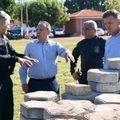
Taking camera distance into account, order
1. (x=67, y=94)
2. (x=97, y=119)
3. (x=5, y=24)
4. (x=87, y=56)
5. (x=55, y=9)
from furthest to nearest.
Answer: (x=55, y=9), (x=87, y=56), (x=5, y=24), (x=67, y=94), (x=97, y=119)

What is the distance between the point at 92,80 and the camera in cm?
462

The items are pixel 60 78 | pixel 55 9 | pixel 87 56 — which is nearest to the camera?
pixel 87 56

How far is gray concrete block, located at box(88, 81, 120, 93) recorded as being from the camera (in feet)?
14.8

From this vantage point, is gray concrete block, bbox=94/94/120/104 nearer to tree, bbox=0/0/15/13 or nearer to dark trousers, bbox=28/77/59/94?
dark trousers, bbox=28/77/59/94

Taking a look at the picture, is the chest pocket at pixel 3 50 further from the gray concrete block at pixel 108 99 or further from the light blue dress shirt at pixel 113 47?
the gray concrete block at pixel 108 99

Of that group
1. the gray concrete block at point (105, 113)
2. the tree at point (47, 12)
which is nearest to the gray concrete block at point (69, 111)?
the gray concrete block at point (105, 113)

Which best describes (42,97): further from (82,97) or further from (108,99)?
(108,99)

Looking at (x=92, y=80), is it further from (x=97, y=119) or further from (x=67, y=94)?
(x=97, y=119)

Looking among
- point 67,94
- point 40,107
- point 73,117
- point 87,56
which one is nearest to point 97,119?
point 73,117

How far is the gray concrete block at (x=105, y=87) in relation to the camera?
14.8 feet

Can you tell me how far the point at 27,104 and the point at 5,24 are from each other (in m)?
1.83

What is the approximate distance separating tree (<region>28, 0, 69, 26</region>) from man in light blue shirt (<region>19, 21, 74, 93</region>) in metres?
60.0

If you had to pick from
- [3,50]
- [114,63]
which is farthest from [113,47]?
[3,50]

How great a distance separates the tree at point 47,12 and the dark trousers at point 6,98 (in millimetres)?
60135
